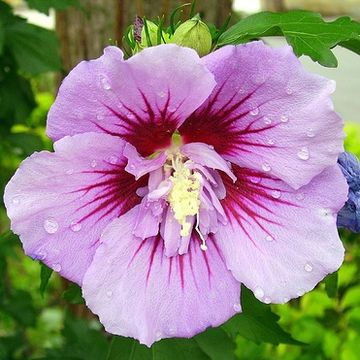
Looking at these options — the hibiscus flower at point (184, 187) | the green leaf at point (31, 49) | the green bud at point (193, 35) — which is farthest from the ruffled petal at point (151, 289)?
the green leaf at point (31, 49)

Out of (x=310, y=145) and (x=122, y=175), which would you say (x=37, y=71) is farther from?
(x=310, y=145)

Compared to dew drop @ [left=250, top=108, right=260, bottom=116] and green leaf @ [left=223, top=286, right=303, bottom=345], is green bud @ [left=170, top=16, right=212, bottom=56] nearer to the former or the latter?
dew drop @ [left=250, top=108, right=260, bottom=116]

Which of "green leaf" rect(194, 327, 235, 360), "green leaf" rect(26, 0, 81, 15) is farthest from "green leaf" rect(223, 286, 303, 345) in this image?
"green leaf" rect(26, 0, 81, 15)

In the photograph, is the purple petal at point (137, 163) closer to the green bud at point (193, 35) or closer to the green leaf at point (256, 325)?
the green bud at point (193, 35)

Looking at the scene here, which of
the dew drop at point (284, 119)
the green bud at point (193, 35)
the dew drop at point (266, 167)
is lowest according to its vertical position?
the dew drop at point (266, 167)

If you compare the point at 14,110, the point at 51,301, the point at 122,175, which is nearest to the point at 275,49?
the point at 122,175

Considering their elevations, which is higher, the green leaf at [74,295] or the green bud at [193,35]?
the green bud at [193,35]
